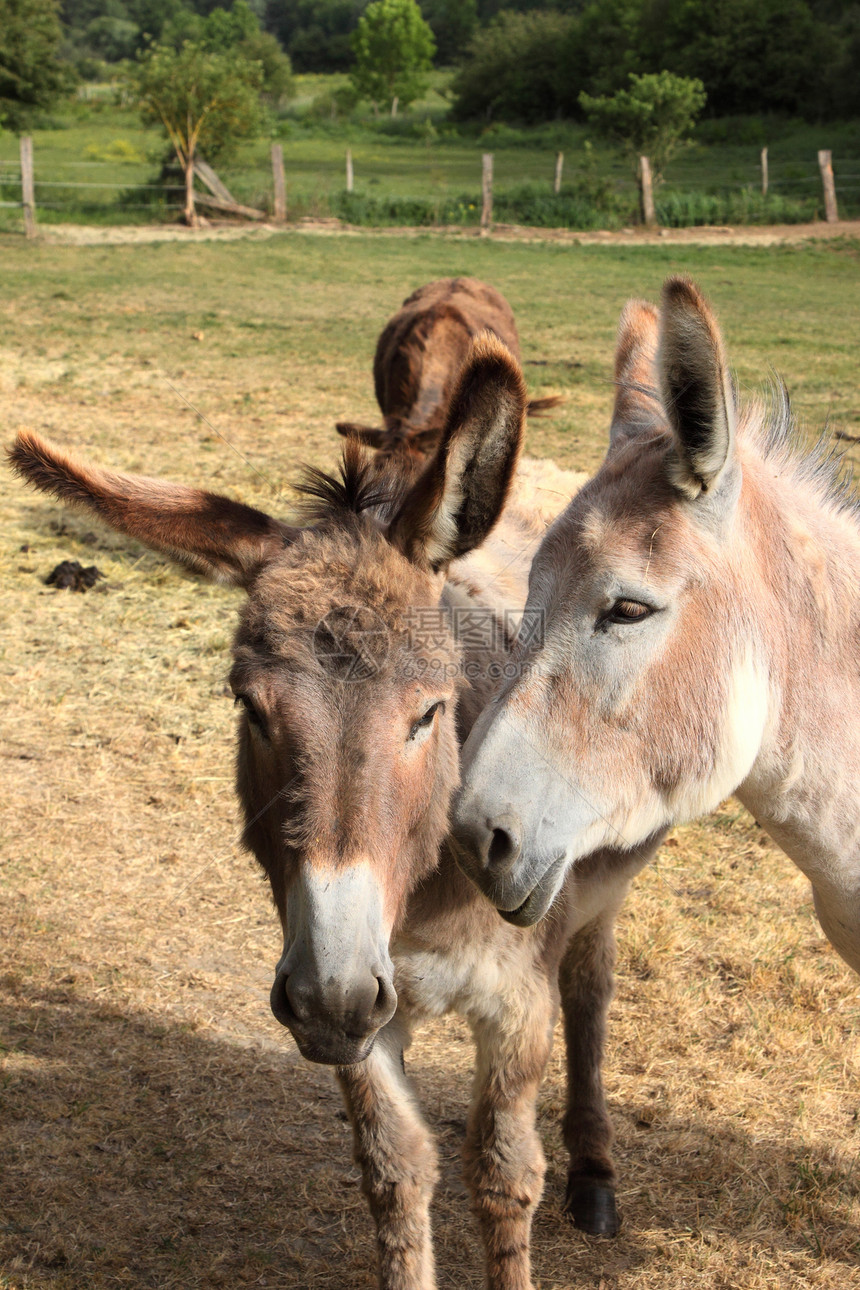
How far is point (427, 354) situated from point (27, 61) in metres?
44.4

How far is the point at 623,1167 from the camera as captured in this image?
3131 mm

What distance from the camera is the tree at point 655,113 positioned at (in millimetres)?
29266

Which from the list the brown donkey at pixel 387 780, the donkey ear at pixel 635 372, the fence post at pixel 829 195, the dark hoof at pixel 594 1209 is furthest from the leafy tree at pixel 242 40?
the dark hoof at pixel 594 1209

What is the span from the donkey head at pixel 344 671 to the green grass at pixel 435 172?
24.5 meters

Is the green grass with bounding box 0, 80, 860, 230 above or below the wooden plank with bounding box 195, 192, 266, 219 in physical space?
above

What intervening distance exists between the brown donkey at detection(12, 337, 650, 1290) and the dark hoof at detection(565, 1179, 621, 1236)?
1.63 feet

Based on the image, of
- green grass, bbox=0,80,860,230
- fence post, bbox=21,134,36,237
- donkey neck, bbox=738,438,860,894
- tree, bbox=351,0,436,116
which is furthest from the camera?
tree, bbox=351,0,436,116

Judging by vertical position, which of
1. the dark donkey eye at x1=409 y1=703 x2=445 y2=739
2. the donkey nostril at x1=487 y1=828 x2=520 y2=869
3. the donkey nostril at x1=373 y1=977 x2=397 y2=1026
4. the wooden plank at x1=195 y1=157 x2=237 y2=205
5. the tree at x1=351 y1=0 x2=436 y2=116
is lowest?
the donkey nostril at x1=373 y1=977 x2=397 y2=1026

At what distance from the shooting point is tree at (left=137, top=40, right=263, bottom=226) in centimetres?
2741

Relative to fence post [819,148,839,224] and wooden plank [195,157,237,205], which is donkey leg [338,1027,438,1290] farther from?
wooden plank [195,157,237,205]

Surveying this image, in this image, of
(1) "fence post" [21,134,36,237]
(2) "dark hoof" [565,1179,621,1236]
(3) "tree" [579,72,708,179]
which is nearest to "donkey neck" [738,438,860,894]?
(2) "dark hoof" [565,1179,621,1236]

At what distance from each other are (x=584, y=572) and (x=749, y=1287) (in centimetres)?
206

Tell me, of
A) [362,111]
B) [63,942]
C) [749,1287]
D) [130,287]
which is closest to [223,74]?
[130,287]

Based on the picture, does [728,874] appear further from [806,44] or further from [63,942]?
[806,44]
